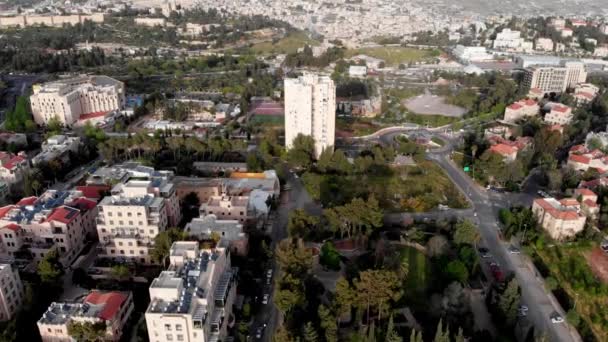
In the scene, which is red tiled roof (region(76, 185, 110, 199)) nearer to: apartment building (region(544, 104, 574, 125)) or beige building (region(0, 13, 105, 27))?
apartment building (region(544, 104, 574, 125))

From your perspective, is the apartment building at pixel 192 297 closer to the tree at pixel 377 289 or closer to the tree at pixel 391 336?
the tree at pixel 377 289

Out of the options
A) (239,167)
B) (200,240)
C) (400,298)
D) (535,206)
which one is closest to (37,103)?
(239,167)

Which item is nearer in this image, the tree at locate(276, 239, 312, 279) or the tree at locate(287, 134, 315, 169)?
the tree at locate(276, 239, 312, 279)

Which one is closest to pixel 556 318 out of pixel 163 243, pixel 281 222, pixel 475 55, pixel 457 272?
pixel 457 272

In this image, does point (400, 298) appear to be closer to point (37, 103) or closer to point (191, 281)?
point (191, 281)

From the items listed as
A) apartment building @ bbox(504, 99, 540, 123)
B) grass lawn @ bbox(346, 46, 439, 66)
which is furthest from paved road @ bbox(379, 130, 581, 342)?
grass lawn @ bbox(346, 46, 439, 66)

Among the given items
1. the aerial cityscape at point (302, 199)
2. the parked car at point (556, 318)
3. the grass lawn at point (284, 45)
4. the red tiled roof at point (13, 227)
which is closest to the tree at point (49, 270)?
the aerial cityscape at point (302, 199)
